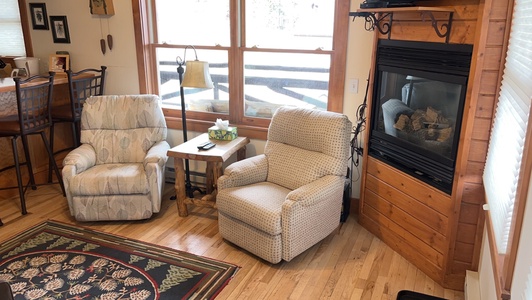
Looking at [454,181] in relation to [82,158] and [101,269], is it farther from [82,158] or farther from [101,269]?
[82,158]

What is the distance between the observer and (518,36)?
176 centimetres

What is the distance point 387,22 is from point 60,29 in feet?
10.8

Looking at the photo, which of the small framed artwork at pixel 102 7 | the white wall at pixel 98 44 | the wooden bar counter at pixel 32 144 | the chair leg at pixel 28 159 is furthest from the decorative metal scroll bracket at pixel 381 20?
the chair leg at pixel 28 159

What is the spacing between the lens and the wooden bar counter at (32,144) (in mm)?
3725

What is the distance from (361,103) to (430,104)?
77 centimetres

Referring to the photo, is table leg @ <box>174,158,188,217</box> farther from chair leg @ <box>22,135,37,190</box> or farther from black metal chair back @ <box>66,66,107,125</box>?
chair leg @ <box>22,135,37,190</box>

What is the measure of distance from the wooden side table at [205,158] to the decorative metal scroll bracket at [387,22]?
137cm

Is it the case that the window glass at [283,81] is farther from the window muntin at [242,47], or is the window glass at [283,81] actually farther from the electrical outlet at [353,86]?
the electrical outlet at [353,86]

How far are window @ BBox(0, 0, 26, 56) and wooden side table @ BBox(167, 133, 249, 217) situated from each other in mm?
2623

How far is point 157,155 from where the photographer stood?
336cm

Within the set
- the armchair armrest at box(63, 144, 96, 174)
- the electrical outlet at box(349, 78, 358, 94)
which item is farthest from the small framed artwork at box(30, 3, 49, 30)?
the electrical outlet at box(349, 78, 358, 94)

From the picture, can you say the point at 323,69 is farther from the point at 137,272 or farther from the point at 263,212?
the point at 137,272

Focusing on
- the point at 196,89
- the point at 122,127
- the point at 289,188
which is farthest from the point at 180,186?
the point at 196,89

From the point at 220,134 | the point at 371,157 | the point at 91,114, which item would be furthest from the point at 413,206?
the point at 91,114
